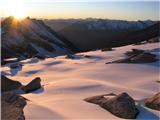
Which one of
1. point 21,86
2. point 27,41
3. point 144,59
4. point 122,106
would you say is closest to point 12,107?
point 122,106

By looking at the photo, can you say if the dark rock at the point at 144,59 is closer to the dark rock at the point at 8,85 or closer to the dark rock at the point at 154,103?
the dark rock at the point at 8,85

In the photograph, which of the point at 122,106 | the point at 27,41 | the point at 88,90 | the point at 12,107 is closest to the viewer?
the point at 122,106

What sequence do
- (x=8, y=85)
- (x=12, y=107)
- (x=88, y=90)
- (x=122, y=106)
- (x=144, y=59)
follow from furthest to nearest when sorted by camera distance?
(x=144, y=59)
(x=8, y=85)
(x=88, y=90)
(x=12, y=107)
(x=122, y=106)

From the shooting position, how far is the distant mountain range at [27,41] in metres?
64.8

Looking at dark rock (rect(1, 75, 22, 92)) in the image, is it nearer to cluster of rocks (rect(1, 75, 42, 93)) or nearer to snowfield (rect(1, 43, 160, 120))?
cluster of rocks (rect(1, 75, 42, 93))

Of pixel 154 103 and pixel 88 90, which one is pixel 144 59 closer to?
pixel 88 90

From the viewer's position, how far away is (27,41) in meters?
70.8

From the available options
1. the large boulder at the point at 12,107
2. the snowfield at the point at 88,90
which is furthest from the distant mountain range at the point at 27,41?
the large boulder at the point at 12,107

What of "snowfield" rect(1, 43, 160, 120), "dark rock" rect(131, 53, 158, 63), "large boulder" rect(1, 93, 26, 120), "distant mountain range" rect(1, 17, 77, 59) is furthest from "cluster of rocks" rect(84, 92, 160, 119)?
"distant mountain range" rect(1, 17, 77, 59)

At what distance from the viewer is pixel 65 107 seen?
32.6 feet

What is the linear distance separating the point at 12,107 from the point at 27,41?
2424 inches

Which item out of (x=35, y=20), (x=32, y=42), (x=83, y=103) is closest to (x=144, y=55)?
(x=83, y=103)

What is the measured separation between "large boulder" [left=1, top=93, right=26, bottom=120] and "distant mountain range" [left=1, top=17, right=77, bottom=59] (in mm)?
48959

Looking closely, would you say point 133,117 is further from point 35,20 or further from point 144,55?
point 35,20
